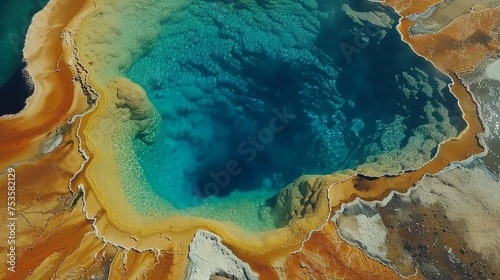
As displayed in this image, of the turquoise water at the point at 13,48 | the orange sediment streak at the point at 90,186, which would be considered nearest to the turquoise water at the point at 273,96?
the orange sediment streak at the point at 90,186

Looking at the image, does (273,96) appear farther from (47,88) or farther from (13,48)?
(13,48)

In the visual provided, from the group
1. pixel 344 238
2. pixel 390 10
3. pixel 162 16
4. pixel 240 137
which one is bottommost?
pixel 240 137

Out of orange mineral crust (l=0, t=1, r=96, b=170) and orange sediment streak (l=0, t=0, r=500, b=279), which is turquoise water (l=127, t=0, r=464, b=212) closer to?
orange sediment streak (l=0, t=0, r=500, b=279)

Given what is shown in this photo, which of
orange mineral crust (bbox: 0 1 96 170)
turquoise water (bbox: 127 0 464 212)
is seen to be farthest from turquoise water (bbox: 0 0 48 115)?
turquoise water (bbox: 127 0 464 212)

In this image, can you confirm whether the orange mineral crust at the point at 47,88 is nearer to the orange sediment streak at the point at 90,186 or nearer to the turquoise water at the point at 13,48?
the orange sediment streak at the point at 90,186

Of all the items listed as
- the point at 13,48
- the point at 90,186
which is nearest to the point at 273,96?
the point at 90,186

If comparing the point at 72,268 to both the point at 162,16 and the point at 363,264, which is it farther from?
the point at 162,16

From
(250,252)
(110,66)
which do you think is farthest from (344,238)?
(110,66)
